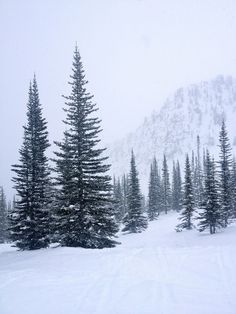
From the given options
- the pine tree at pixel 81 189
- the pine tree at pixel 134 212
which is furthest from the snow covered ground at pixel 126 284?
the pine tree at pixel 134 212

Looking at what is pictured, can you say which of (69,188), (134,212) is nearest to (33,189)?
(69,188)

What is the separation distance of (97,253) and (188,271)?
265 inches

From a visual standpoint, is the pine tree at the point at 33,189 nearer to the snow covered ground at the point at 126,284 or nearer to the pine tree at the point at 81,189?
the pine tree at the point at 81,189

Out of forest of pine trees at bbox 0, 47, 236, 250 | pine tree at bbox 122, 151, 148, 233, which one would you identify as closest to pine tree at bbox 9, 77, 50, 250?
forest of pine trees at bbox 0, 47, 236, 250

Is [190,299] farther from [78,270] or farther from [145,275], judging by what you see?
[78,270]

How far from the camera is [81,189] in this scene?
23.5m

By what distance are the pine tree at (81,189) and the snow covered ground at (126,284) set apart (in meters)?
6.39

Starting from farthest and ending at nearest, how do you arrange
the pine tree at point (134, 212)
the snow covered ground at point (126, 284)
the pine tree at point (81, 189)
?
the pine tree at point (134, 212)
the pine tree at point (81, 189)
the snow covered ground at point (126, 284)

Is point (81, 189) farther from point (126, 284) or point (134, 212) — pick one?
point (134, 212)

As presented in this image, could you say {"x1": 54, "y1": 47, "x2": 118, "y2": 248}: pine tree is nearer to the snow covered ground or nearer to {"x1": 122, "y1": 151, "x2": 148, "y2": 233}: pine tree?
the snow covered ground

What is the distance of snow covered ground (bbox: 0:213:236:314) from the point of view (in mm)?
8562

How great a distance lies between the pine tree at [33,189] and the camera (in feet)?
82.5

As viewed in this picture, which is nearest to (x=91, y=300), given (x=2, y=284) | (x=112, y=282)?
(x=112, y=282)

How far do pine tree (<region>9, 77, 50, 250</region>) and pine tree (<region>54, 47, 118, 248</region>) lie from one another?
2.50 meters
